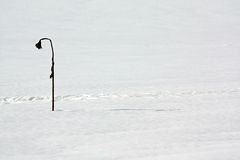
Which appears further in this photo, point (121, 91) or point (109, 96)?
point (121, 91)

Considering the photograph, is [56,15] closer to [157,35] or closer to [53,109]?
[157,35]

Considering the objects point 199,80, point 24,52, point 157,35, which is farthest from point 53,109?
point 157,35

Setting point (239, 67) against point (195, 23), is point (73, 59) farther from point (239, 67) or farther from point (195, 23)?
point (195, 23)

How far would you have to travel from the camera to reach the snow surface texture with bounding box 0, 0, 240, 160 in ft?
17.4

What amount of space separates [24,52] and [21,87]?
668 centimetres

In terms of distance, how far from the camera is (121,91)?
9023 millimetres

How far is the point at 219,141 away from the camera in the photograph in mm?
5344

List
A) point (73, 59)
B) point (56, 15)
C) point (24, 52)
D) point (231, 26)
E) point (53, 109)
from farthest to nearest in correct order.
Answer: point (56, 15) < point (231, 26) < point (24, 52) < point (73, 59) < point (53, 109)

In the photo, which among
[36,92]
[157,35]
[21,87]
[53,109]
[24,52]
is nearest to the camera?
[53,109]

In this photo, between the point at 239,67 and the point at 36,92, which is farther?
the point at 239,67

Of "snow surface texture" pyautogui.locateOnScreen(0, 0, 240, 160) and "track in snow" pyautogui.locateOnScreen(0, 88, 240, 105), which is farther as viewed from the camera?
"track in snow" pyautogui.locateOnScreen(0, 88, 240, 105)

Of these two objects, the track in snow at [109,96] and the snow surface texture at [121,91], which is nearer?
the snow surface texture at [121,91]

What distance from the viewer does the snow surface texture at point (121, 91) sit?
531 cm

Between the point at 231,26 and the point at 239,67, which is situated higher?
the point at 231,26
